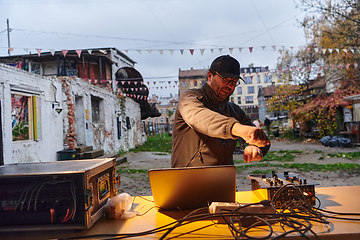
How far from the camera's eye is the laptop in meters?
1.42

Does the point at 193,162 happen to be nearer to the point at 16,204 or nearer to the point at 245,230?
the point at 245,230

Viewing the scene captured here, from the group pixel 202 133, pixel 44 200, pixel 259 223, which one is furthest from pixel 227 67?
pixel 44 200

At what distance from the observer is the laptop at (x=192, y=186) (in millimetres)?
1419

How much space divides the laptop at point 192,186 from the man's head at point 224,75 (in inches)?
31.5

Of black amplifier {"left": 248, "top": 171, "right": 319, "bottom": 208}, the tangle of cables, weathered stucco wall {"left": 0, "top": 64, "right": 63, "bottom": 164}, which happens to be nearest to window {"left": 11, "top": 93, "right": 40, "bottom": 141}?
weathered stucco wall {"left": 0, "top": 64, "right": 63, "bottom": 164}

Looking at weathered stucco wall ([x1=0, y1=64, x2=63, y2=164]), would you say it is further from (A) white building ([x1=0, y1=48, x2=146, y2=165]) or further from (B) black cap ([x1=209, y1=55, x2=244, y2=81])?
(B) black cap ([x1=209, y1=55, x2=244, y2=81])

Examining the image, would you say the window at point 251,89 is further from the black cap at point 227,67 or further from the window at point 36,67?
the black cap at point 227,67

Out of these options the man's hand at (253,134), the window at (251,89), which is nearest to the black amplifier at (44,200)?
the man's hand at (253,134)

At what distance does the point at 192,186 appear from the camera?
4.83 feet

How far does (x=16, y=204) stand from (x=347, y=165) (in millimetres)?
9056

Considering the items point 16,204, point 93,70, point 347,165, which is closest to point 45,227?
point 16,204

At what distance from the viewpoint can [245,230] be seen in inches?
48.8

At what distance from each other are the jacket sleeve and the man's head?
244mm

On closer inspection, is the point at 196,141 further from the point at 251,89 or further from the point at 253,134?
the point at 251,89
